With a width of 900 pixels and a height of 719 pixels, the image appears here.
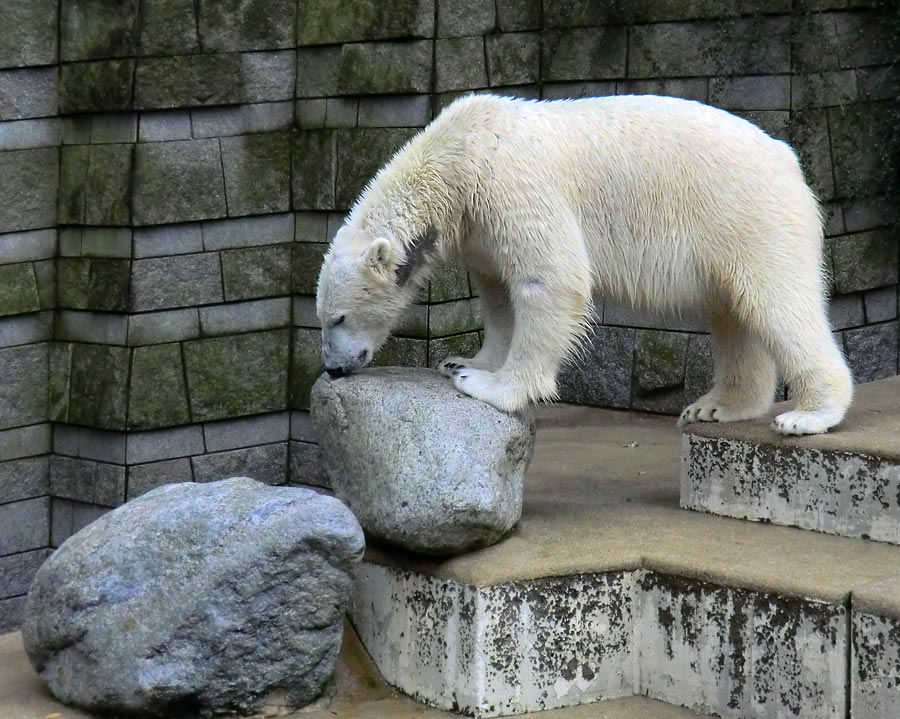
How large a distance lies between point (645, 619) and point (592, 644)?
0.18m

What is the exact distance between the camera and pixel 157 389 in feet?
20.0

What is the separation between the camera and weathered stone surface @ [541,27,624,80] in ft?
21.1

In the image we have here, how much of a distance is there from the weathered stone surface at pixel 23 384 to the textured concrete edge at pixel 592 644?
8.14ft

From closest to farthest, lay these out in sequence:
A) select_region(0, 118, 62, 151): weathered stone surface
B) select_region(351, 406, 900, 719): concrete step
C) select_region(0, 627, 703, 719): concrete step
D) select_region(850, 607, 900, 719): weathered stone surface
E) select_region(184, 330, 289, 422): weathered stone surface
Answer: select_region(850, 607, 900, 719): weathered stone surface < select_region(351, 406, 900, 719): concrete step < select_region(0, 627, 703, 719): concrete step < select_region(0, 118, 62, 151): weathered stone surface < select_region(184, 330, 289, 422): weathered stone surface

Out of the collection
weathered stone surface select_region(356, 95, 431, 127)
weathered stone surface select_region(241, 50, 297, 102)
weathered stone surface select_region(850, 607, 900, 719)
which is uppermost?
weathered stone surface select_region(241, 50, 297, 102)

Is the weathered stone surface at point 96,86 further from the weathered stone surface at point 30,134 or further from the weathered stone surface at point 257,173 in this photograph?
the weathered stone surface at point 257,173

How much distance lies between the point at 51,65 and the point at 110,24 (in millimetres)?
350

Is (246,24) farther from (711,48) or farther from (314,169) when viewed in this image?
(711,48)

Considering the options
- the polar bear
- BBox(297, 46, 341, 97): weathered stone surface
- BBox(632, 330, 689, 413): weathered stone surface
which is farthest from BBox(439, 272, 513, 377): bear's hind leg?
BBox(297, 46, 341, 97): weathered stone surface

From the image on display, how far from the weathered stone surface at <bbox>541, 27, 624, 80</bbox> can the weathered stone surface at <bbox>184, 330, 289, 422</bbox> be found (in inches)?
72.1

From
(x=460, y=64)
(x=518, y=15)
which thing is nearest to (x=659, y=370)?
(x=460, y=64)

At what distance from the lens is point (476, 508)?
4203 millimetres

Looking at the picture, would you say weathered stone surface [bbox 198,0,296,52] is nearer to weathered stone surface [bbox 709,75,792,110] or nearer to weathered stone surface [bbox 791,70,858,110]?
weathered stone surface [bbox 709,75,792,110]

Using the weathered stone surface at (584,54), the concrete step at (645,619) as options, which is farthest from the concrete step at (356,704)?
the weathered stone surface at (584,54)
